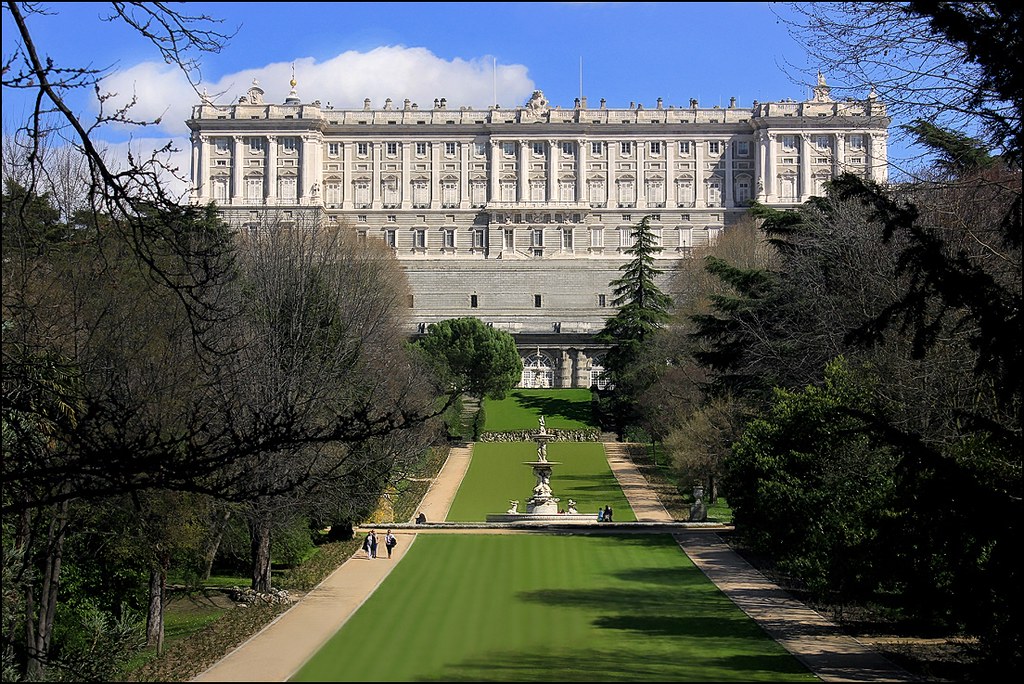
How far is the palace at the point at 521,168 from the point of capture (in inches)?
3944

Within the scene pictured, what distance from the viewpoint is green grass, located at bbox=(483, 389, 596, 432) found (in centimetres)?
6253

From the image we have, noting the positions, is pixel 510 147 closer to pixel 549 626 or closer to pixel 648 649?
pixel 549 626

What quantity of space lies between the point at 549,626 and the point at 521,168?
277ft

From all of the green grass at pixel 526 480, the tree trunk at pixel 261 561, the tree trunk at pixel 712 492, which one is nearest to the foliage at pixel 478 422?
the green grass at pixel 526 480

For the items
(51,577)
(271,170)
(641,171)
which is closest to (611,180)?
(641,171)

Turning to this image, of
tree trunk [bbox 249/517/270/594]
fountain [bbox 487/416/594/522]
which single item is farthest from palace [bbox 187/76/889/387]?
tree trunk [bbox 249/517/270/594]

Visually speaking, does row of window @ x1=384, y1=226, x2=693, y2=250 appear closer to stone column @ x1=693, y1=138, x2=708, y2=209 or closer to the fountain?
stone column @ x1=693, y1=138, x2=708, y2=209

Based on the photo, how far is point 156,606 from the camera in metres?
20.6

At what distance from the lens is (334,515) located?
1183 inches

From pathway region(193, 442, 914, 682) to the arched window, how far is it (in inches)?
1630

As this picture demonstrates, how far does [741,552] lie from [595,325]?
53431mm

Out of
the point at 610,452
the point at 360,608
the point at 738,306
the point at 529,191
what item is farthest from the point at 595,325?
the point at 360,608

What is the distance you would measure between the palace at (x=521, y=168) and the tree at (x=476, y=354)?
34.4 metres

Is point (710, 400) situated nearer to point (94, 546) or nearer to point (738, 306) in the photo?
point (738, 306)
